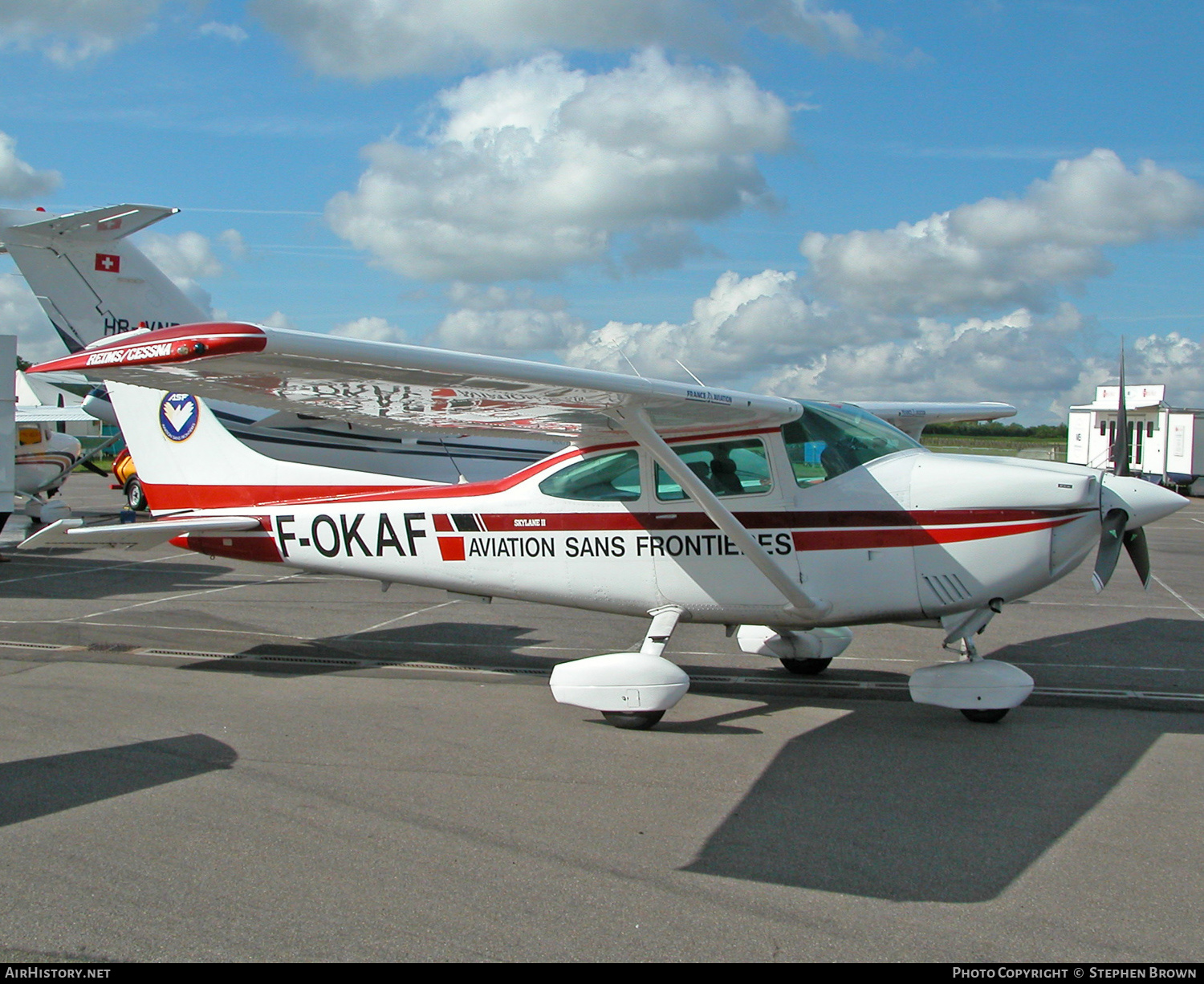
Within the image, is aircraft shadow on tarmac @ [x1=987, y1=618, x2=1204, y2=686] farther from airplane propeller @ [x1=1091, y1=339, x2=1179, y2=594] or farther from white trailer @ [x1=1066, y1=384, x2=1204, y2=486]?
white trailer @ [x1=1066, y1=384, x2=1204, y2=486]

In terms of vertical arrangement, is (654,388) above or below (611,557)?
above

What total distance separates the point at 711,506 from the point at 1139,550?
2.85m

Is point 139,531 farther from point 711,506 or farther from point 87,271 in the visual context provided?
point 87,271

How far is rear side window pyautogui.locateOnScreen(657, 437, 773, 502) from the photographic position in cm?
632

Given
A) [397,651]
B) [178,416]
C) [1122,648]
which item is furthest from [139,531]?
[1122,648]

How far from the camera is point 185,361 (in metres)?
4.09

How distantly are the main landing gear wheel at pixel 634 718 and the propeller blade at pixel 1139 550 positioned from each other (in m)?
3.18

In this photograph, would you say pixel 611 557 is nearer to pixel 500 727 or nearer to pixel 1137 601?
pixel 500 727

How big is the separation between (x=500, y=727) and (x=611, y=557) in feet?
4.66

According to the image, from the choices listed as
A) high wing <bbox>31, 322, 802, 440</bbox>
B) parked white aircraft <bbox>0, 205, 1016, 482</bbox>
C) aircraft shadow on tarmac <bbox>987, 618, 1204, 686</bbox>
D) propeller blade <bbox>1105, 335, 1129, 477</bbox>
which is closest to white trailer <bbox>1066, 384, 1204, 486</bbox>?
parked white aircraft <bbox>0, 205, 1016, 482</bbox>

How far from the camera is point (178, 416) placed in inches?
329

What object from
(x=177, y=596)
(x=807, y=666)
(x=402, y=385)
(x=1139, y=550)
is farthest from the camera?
(x=177, y=596)

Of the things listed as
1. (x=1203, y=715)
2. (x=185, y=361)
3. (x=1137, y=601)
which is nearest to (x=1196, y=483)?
(x=1137, y=601)
